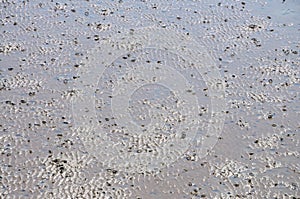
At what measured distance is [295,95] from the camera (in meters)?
3.29

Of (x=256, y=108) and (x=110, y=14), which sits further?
(x=110, y=14)

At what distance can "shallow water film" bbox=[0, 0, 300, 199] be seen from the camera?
2660 millimetres

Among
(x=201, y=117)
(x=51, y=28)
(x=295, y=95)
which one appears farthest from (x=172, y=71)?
(x=51, y=28)

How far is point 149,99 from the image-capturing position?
322cm

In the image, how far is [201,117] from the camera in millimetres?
3084

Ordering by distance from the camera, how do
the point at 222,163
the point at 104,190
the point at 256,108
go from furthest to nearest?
the point at 256,108 → the point at 222,163 → the point at 104,190

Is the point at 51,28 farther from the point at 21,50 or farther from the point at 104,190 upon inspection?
the point at 104,190

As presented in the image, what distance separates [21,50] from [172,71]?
1.04 m

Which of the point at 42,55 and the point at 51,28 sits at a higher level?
the point at 51,28

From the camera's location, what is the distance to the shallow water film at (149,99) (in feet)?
8.73

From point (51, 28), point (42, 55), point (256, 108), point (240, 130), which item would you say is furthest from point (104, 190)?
point (51, 28)

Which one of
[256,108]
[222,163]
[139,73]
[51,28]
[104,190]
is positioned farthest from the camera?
[51,28]

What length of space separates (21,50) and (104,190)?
4.81ft

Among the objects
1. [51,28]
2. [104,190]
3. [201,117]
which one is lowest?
[104,190]
